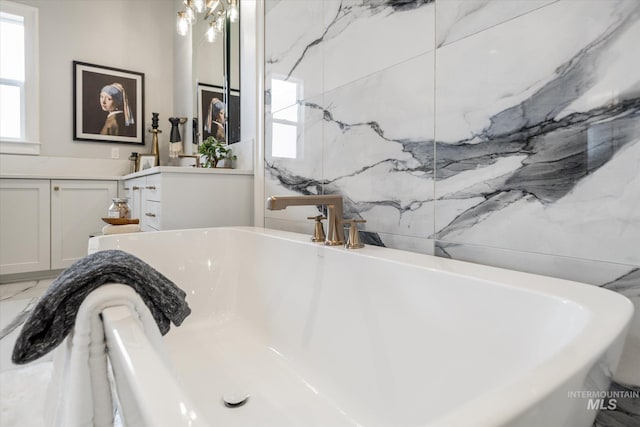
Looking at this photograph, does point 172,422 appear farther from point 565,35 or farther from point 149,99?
point 149,99

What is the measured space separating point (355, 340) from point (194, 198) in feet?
4.06

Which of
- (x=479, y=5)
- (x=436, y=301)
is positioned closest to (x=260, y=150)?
(x=479, y=5)

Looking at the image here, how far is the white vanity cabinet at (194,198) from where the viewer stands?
6.02ft

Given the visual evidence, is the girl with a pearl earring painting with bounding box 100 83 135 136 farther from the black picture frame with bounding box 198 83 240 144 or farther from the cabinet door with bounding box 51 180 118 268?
the black picture frame with bounding box 198 83 240 144

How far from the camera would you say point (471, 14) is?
98 cm

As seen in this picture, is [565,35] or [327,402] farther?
[327,402]

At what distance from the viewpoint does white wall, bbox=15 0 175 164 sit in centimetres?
318

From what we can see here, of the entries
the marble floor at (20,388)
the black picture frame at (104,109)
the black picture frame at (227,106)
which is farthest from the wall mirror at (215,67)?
the marble floor at (20,388)

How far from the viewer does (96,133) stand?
338cm

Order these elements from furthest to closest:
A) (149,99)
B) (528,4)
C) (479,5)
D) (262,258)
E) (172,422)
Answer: (149,99), (262,258), (479,5), (528,4), (172,422)

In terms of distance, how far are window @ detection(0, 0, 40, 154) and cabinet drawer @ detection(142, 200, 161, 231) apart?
186 centimetres

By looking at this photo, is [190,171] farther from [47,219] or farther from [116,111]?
[116,111]

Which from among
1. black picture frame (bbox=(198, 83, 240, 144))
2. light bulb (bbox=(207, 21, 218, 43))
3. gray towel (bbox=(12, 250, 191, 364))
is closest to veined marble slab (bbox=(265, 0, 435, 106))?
black picture frame (bbox=(198, 83, 240, 144))

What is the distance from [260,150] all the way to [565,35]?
4.97ft
